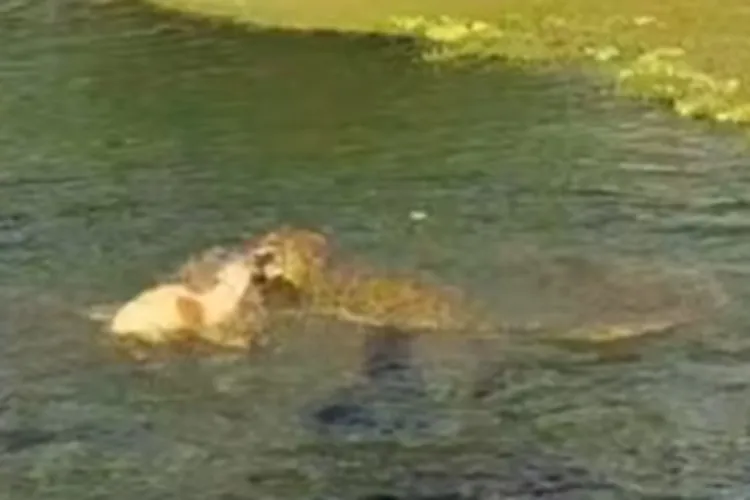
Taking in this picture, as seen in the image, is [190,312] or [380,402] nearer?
[380,402]

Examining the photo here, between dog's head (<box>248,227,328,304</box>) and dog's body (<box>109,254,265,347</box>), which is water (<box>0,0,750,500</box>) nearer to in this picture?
dog's body (<box>109,254,265,347</box>)

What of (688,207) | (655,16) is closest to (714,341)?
(688,207)

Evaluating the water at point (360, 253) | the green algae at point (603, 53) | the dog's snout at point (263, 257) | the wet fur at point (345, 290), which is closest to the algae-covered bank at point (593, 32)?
the green algae at point (603, 53)

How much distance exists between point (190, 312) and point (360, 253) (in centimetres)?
126

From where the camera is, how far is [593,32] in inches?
539

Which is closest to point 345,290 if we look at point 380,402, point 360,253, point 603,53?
point 360,253

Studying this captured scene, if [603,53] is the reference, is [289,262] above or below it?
below

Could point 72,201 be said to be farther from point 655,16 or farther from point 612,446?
point 655,16

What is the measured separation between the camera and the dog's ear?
8.65 m

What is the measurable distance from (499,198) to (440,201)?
32cm

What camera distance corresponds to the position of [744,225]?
9938mm

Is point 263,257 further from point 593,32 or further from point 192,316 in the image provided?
point 593,32

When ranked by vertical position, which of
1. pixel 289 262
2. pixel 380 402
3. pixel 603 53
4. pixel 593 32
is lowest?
pixel 380 402

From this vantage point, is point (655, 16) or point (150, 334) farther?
point (655, 16)
